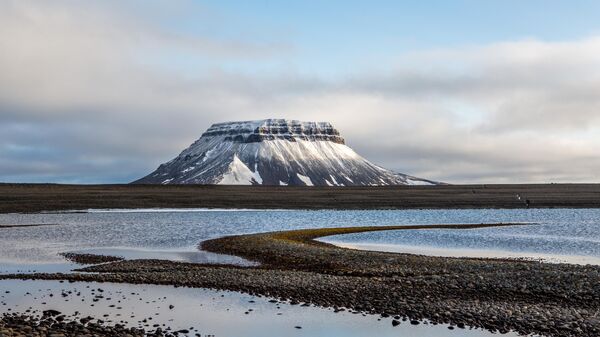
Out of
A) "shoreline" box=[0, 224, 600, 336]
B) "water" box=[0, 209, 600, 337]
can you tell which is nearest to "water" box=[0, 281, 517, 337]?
"water" box=[0, 209, 600, 337]

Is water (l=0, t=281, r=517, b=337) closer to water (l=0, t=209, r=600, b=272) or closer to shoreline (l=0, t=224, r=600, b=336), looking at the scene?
shoreline (l=0, t=224, r=600, b=336)

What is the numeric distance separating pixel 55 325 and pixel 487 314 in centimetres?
1367

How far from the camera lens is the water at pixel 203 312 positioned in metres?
18.7

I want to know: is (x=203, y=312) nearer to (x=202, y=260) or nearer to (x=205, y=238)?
(x=202, y=260)

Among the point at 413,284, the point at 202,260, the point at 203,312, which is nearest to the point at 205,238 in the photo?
the point at 202,260

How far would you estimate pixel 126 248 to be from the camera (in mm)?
45750

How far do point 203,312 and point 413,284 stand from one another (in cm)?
940

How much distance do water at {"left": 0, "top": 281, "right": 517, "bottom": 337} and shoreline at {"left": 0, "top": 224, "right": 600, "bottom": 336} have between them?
1116mm

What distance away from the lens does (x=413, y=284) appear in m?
25.9

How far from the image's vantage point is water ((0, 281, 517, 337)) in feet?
61.4

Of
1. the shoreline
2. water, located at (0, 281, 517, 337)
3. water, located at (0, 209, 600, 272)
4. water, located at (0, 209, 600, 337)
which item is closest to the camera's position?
water, located at (0, 281, 517, 337)

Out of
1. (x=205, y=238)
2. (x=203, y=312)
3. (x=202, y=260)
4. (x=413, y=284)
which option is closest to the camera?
(x=203, y=312)

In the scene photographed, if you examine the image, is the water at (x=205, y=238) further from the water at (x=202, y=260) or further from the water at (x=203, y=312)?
the water at (x=203, y=312)

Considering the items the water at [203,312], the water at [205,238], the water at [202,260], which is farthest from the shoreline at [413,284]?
the water at [205,238]
